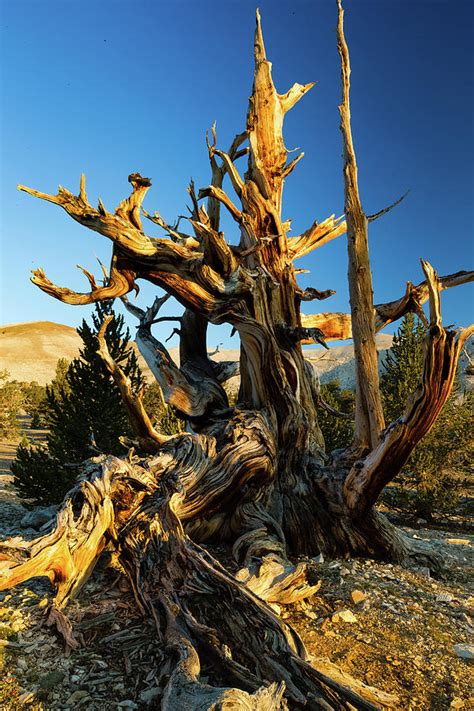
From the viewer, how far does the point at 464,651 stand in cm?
296

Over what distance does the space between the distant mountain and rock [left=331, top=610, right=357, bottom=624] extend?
2011 inches

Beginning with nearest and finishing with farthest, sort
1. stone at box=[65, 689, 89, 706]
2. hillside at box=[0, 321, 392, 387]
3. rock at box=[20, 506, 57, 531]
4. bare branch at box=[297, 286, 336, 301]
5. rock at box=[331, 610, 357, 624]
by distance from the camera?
1. stone at box=[65, 689, 89, 706]
2. rock at box=[331, 610, 357, 624]
3. rock at box=[20, 506, 57, 531]
4. bare branch at box=[297, 286, 336, 301]
5. hillside at box=[0, 321, 392, 387]

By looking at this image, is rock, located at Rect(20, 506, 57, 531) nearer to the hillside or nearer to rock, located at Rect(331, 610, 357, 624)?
rock, located at Rect(331, 610, 357, 624)

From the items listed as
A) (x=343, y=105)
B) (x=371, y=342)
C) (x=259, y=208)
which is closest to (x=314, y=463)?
(x=371, y=342)

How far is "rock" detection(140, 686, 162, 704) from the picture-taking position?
7.70ft

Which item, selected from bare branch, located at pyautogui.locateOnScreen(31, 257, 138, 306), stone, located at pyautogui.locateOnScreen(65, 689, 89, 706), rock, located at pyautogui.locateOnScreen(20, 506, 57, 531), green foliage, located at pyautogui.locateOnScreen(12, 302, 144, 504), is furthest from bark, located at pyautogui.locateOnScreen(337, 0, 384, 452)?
green foliage, located at pyautogui.locateOnScreen(12, 302, 144, 504)

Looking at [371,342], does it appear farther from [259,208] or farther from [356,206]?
[259,208]

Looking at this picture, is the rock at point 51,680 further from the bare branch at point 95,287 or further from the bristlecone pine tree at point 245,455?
the bare branch at point 95,287

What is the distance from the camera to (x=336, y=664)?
273cm

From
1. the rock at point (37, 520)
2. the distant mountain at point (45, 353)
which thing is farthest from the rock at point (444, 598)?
the distant mountain at point (45, 353)

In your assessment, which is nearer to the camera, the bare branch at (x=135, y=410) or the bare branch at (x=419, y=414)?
the bare branch at (x=419, y=414)

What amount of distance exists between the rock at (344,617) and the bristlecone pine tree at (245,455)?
37cm

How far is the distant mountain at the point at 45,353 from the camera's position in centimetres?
6556

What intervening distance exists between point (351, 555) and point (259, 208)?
184 inches
